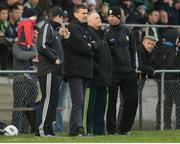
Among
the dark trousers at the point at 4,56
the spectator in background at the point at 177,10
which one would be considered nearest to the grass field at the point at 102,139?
the dark trousers at the point at 4,56

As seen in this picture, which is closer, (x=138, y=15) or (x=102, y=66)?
(x=102, y=66)

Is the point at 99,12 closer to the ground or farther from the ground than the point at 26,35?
farther from the ground

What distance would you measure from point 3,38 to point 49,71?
342 cm

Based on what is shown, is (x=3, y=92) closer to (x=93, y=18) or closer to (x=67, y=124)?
(x=67, y=124)

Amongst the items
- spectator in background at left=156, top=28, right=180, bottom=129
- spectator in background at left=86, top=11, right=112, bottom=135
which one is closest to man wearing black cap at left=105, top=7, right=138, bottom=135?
spectator in background at left=86, top=11, right=112, bottom=135

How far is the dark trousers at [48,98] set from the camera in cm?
1476

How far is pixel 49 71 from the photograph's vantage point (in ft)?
48.5

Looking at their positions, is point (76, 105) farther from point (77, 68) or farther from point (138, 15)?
point (138, 15)

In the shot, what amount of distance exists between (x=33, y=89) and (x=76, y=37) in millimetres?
2189

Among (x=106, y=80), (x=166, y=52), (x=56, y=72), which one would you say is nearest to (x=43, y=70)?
(x=56, y=72)

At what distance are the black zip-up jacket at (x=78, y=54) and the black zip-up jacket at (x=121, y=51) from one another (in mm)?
1006

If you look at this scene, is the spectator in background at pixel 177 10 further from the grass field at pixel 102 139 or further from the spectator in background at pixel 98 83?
the grass field at pixel 102 139

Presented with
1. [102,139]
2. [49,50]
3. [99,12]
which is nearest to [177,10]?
[99,12]

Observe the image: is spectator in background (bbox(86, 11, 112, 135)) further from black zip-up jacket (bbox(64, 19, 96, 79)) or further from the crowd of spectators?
the crowd of spectators
